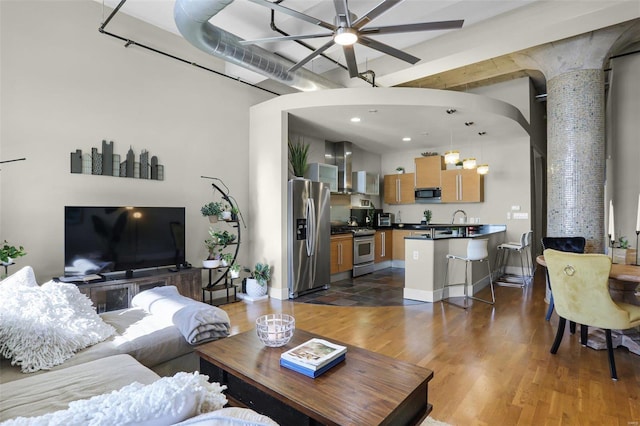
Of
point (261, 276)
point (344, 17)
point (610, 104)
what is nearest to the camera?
point (344, 17)

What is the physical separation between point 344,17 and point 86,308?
2.77 meters

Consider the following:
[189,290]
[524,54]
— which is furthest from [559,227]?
[189,290]

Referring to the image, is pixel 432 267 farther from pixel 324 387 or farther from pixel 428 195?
pixel 324 387

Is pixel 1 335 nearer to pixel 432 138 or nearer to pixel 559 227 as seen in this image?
pixel 559 227

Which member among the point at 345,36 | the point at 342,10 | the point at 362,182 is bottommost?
the point at 362,182

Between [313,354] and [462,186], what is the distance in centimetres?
638

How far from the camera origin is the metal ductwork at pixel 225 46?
3092 mm

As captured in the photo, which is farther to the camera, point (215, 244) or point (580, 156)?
point (215, 244)

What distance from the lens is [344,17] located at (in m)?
2.72

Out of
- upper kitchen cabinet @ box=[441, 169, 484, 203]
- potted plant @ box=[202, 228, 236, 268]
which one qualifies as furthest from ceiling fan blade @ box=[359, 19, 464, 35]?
upper kitchen cabinet @ box=[441, 169, 484, 203]

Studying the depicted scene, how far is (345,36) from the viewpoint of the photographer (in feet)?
9.34

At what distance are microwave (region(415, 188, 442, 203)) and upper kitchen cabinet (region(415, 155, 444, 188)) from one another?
109mm

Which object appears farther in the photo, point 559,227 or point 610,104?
point 610,104

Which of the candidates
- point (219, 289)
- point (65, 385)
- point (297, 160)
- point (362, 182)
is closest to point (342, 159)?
point (362, 182)
